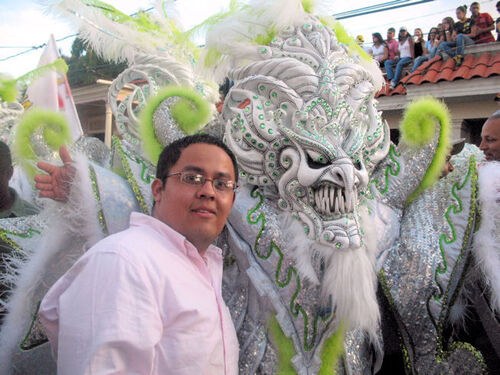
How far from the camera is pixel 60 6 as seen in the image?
1.79 metres

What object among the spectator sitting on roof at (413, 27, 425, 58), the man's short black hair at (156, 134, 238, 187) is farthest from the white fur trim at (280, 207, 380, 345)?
the spectator sitting on roof at (413, 27, 425, 58)

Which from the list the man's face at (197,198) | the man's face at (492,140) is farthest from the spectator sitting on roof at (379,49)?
the man's face at (197,198)

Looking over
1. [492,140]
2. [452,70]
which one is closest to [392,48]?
[452,70]

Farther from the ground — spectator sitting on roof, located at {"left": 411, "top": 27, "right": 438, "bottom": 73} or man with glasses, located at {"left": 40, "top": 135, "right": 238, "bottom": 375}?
spectator sitting on roof, located at {"left": 411, "top": 27, "right": 438, "bottom": 73}

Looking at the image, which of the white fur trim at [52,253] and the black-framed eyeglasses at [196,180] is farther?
the white fur trim at [52,253]

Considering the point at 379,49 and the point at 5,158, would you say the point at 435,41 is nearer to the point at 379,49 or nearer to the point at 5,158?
the point at 379,49

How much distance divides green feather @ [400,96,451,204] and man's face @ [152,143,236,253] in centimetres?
93

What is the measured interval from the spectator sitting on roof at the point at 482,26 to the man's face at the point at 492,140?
5.81m

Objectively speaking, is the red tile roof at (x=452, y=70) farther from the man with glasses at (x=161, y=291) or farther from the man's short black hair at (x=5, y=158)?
the man with glasses at (x=161, y=291)

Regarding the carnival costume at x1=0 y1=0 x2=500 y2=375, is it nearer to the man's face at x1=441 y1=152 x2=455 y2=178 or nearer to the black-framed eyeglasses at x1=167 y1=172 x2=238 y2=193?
the man's face at x1=441 y1=152 x2=455 y2=178

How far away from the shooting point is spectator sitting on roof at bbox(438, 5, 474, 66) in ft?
21.6

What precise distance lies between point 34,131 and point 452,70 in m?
6.51

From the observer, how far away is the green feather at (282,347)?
1.47 metres

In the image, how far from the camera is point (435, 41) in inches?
284
